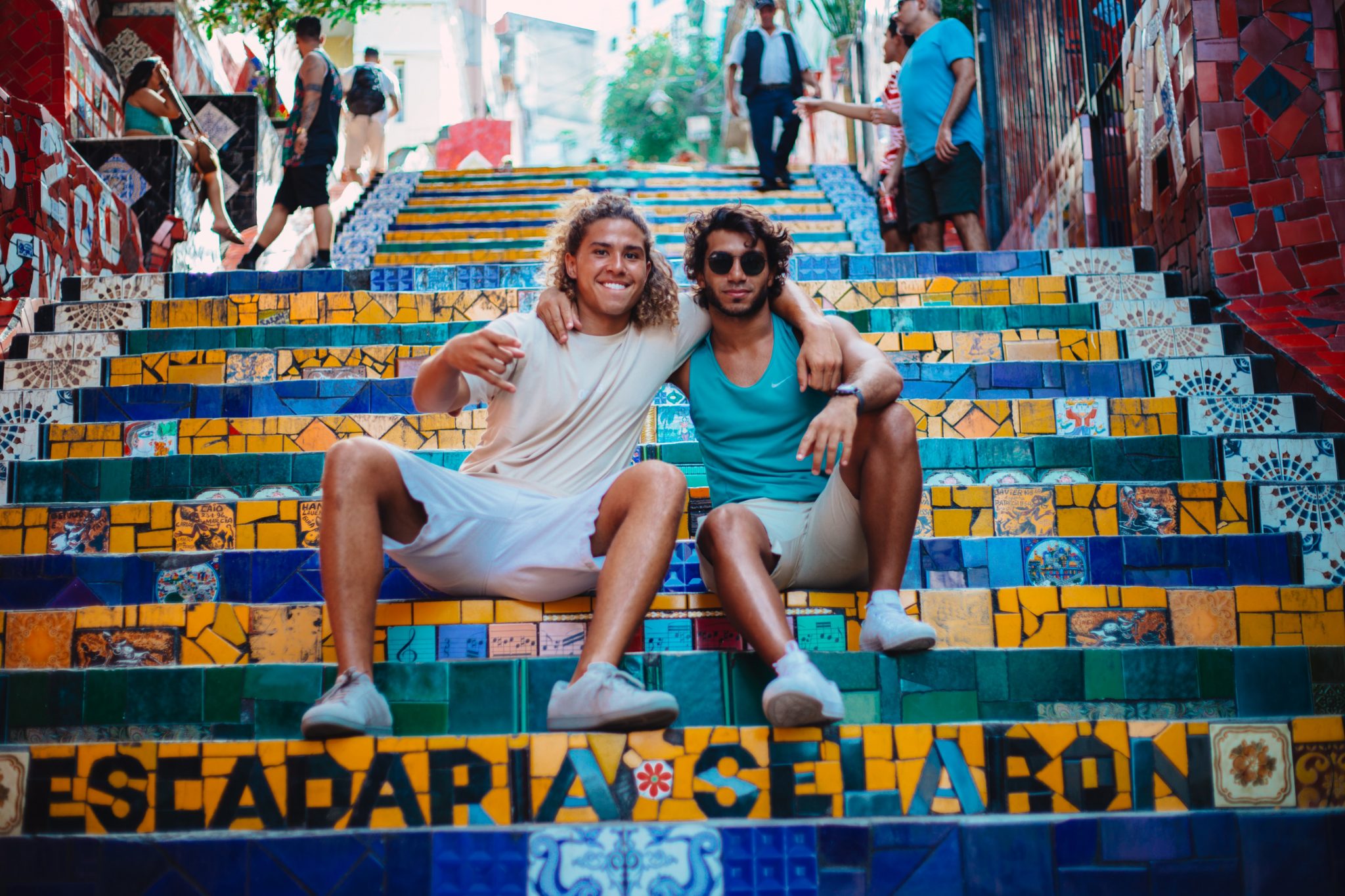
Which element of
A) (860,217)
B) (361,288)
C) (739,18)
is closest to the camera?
(361,288)

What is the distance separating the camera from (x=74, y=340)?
15.2 ft

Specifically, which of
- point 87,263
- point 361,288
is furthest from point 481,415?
point 87,263

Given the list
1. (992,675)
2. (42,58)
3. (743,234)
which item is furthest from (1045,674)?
(42,58)

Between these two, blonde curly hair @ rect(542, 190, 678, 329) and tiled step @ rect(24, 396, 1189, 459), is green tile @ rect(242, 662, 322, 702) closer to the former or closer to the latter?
blonde curly hair @ rect(542, 190, 678, 329)

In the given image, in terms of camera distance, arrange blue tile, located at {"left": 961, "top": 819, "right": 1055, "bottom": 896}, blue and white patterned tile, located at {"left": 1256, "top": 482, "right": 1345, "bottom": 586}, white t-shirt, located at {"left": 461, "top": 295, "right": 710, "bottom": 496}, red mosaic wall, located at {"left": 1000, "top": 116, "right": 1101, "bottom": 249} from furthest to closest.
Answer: red mosaic wall, located at {"left": 1000, "top": 116, "right": 1101, "bottom": 249}, blue and white patterned tile, located at {"left": 1256, "top": 482, "right": 1345, "bottom": 586}, white t-shirt, located at {"left": 461, "top": 295, "right": 710, "bottom": 496}, blue tile, located at {"left": 961, "top": 819, "right": 1055, "bottom": 896}

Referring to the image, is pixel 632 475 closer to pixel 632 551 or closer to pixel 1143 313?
pixel 632 551

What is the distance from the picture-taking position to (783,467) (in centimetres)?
297

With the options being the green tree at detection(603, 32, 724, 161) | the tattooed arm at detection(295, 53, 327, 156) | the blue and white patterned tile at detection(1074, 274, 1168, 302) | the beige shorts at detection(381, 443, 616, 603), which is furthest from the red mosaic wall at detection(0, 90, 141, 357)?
the green tree at detection(603, 32, 724, 161)

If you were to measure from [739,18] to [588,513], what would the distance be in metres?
20.1

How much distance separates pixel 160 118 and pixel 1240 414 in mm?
7078

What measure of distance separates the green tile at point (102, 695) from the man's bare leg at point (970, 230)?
4318 mm

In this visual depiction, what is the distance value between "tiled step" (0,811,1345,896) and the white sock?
→ 1.81 ft

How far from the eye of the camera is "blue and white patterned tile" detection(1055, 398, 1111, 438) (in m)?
3.80

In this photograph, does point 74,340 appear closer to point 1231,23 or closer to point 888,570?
point 888,570
